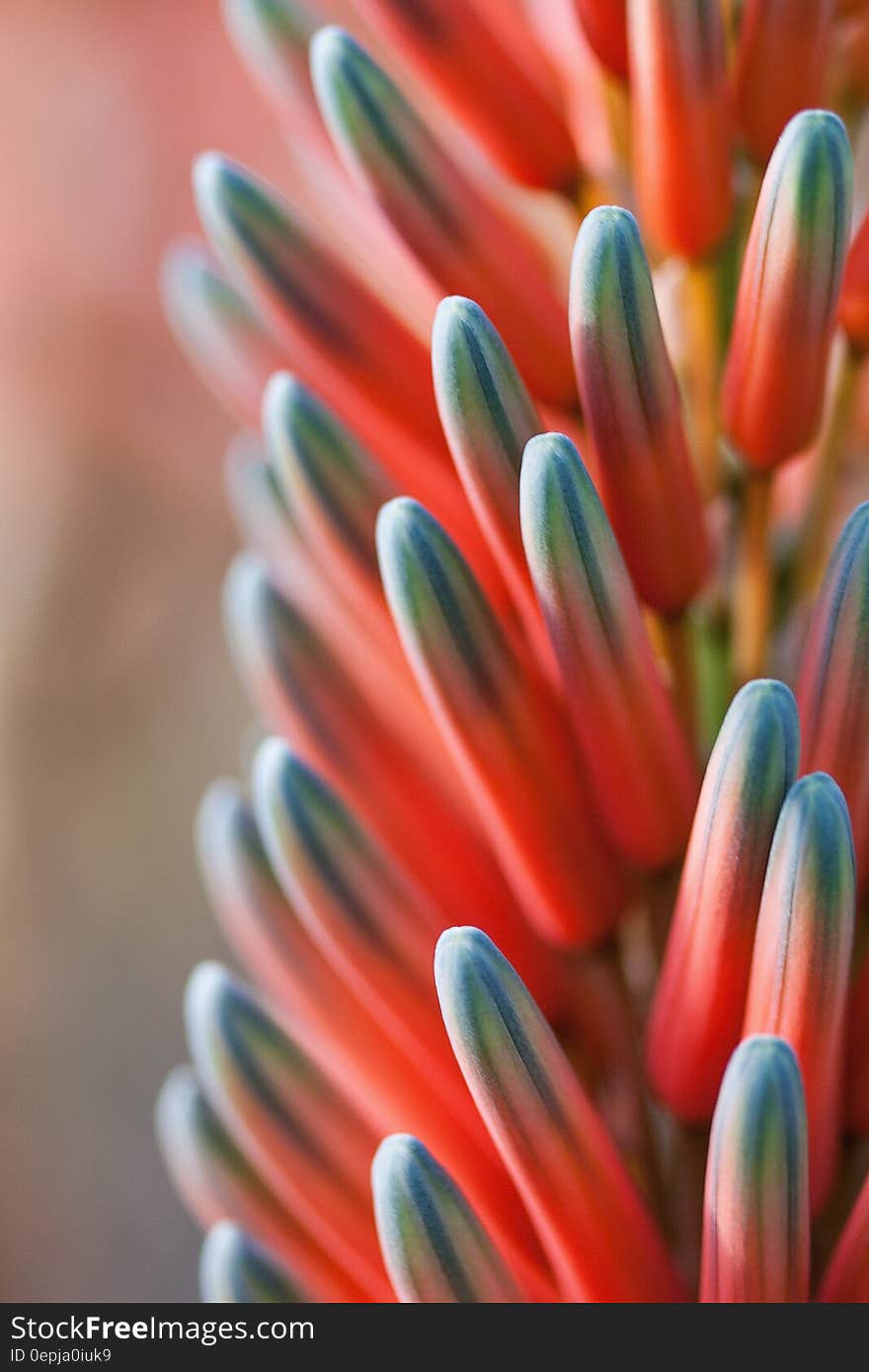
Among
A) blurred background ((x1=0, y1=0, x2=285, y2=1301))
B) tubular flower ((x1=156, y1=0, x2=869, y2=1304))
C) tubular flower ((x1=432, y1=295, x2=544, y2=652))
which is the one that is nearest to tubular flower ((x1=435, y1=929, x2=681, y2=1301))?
tubular flower ((x1=156, y1=0, x2=869, y2=1304))

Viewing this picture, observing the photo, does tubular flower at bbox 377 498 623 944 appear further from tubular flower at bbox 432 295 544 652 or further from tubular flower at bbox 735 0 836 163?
tubular flower at bbox 735 0 836 163

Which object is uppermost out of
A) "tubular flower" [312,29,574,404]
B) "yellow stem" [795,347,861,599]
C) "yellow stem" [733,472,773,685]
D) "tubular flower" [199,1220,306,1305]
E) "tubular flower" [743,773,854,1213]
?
"tubular flower" [312,29,574,404]

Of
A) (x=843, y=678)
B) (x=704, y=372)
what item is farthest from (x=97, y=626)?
(x=843, y=678)

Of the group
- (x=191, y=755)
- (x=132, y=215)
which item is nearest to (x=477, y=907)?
(x=191, y=755)

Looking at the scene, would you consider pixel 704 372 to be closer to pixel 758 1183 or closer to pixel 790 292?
pixel 790 292

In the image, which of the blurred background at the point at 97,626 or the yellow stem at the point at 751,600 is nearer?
the yellow stem at the point at 751,600

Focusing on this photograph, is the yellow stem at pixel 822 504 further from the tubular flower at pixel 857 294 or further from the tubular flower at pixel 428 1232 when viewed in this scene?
the tubular flower at pixel 428 1232

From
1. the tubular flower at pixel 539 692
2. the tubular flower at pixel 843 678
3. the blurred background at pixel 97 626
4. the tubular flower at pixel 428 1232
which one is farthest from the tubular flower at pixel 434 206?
the blurred background at pixel 97 626
